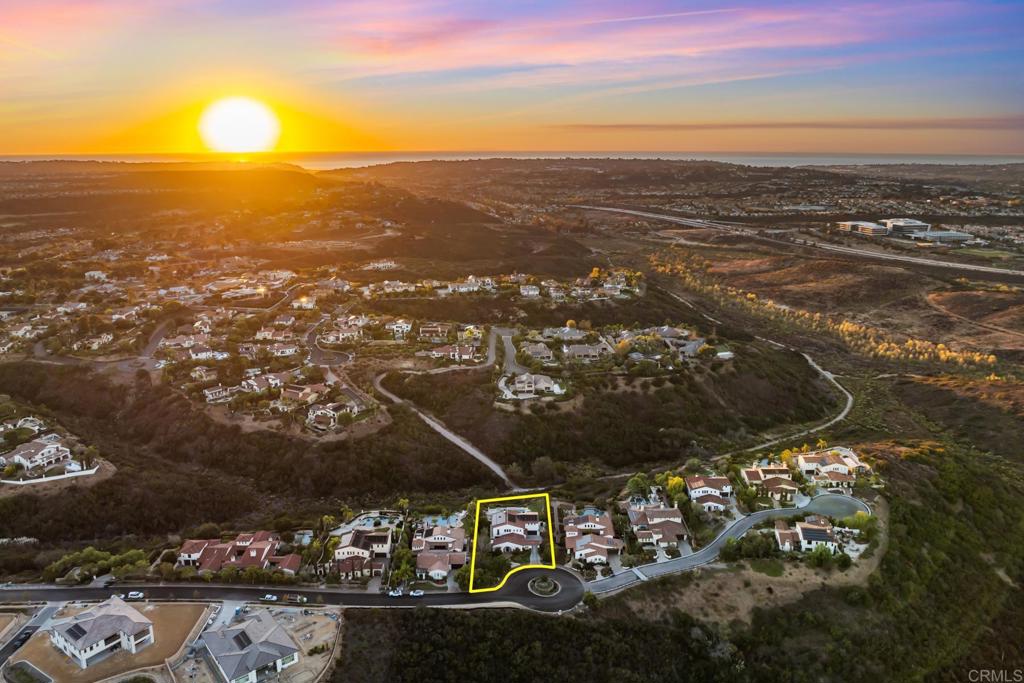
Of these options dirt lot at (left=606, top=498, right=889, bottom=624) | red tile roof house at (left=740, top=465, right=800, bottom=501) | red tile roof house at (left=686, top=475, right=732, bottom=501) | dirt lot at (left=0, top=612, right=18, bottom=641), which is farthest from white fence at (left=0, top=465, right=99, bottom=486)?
red tile roof house at (left=740, top=465, right=800, bottom=501)

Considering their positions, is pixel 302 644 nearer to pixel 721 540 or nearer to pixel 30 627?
pixel 30 627

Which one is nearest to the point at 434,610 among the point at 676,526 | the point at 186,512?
the point at 676,526

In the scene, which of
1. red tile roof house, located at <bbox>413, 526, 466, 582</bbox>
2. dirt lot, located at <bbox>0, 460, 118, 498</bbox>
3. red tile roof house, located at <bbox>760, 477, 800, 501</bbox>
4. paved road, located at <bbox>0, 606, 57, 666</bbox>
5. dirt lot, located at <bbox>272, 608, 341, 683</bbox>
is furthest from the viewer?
dirt lot, located at <bbox>0, 460, 118, 498</bbox>

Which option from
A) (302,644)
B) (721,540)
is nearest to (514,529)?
(721,540)

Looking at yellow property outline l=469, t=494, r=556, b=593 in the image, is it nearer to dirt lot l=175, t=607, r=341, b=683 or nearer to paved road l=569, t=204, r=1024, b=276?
dirt lot l=175, t=607, r=341, b=683

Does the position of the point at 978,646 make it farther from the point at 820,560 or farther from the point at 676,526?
the point at 676,526

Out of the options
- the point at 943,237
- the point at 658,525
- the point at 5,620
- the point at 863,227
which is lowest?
the point at 5,620

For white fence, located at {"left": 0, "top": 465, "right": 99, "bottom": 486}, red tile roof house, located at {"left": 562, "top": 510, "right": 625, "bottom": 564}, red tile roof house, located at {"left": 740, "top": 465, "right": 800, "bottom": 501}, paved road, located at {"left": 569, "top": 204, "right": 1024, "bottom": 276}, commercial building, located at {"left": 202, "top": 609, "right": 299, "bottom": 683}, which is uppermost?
paved road, located at {"left": 569, "top": 204, "right": 1024, "bottom": 276}

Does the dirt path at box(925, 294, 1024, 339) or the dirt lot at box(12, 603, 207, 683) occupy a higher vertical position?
the dirt lot at box(12, 603, 207, 683)
